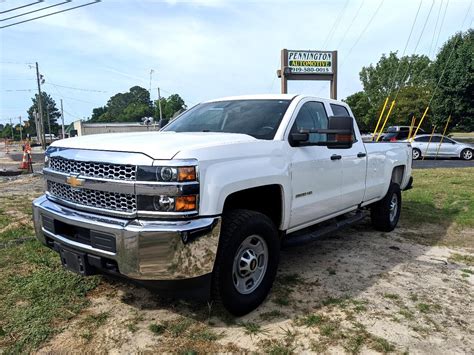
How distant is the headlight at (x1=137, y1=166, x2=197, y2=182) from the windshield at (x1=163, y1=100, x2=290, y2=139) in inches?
46.6

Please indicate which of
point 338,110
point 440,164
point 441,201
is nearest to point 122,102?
point 440,164

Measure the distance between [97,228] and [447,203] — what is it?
7489 millimetres

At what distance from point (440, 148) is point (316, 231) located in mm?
18889

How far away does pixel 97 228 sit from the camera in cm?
290

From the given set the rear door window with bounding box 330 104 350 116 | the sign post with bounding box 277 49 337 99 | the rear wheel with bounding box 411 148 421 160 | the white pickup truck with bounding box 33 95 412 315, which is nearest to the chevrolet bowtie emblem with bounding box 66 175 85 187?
the white pickup truck with bounding box 33 95 412 315

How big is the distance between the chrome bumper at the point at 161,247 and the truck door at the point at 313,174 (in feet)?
3.96

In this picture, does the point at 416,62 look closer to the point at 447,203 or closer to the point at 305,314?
the point at 447,203

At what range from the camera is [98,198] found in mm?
3051

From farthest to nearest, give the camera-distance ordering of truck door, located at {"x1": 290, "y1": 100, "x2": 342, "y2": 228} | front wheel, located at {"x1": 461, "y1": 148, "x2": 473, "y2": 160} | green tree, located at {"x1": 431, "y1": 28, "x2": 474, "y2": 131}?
green tree, located at {"x1": 431, "y1": 28, "x2": 474, "y2": 131} → front wheel, located at {"x1": 461, "y1": 148, "x2": 473, "y2": 160} → truck door, located at {"x1": 290, "y1": 100, "x2": 342, "y2": 228}

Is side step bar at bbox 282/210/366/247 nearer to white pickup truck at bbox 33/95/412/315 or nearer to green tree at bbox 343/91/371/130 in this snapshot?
white pickup truck at bbox 33/95/412/315

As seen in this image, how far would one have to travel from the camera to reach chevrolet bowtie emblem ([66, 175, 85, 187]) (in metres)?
3.08

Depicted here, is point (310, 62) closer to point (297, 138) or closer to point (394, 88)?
point (297, 138)

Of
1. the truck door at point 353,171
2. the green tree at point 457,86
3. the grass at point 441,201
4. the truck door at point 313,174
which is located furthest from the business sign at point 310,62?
the truck door at point 313,174

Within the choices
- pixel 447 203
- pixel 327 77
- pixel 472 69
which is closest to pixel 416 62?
pixel 472 69
